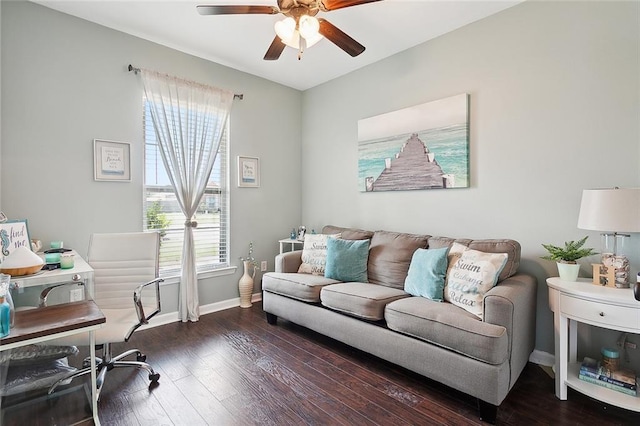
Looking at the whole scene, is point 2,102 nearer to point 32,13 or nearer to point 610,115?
point 32,13

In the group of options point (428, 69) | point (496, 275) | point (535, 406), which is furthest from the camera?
point (428, 69)

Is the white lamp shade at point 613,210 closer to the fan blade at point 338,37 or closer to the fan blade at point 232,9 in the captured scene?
the fan blade at point 338,37

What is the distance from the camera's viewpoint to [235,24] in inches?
114

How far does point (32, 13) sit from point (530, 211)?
14.3 feet

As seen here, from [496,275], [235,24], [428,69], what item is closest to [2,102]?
[235,24]

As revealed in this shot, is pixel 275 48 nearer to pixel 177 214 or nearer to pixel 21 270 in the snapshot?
pixel 177 214

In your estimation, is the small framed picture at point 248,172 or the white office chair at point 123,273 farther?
the small framed picture at point 248,172

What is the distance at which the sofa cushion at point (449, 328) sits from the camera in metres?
1.83

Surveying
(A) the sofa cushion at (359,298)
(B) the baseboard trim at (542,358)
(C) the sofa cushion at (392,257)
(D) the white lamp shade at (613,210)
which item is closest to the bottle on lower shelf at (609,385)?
(B) the baseboard trim at (542,358)

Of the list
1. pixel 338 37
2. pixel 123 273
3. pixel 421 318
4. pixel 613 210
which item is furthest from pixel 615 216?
pixel 123 273

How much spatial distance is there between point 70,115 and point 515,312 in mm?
3776

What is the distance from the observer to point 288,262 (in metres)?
3.43

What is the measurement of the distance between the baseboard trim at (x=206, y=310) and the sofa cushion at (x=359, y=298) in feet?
5.02

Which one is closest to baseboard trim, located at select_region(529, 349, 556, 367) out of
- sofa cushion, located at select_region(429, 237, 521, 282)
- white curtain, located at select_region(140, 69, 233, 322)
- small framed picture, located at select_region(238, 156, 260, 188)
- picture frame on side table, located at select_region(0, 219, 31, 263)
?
sofa cushion, located at select_region(429, 237, 521, 282)
